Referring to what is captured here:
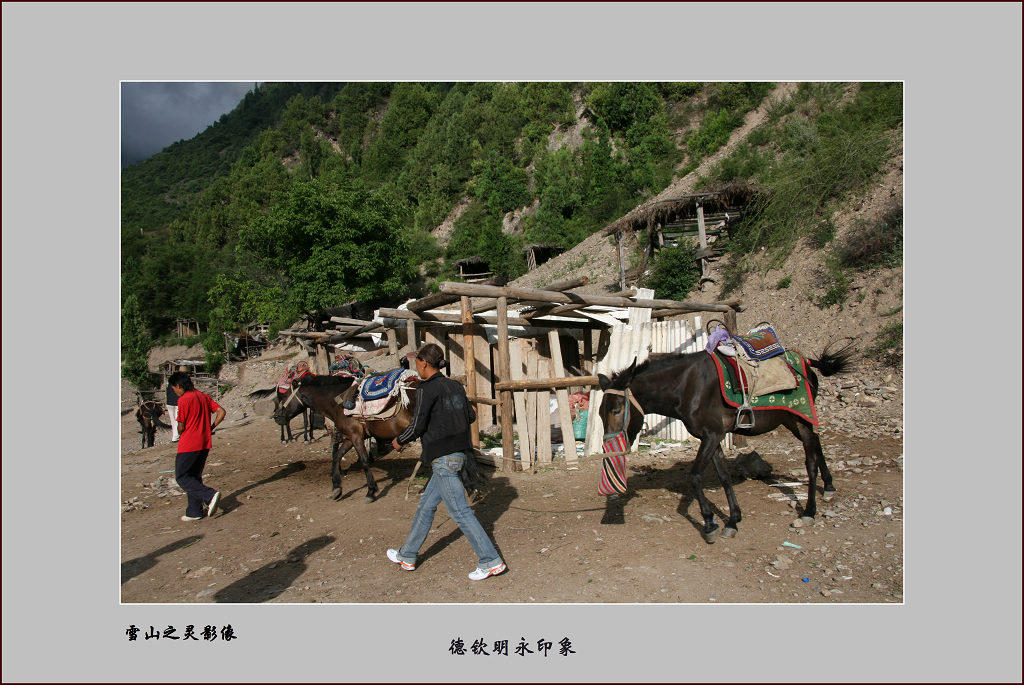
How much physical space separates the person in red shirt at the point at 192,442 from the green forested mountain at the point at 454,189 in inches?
661

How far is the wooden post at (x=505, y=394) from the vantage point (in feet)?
23.5

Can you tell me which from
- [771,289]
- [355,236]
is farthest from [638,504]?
[355,236]

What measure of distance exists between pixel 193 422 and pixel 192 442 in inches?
9.1

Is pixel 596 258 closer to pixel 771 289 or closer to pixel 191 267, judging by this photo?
pixel 771 289

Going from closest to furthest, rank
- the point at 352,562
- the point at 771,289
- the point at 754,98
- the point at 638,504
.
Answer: the point at 352,562, the point at 638,504, the point at 771,289, the point at 754,98

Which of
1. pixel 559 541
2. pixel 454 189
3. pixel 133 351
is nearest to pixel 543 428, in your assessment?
pixel 559 541

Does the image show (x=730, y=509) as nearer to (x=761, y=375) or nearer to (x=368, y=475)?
(x=761, y=375)

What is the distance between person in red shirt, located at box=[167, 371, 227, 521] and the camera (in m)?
6.38

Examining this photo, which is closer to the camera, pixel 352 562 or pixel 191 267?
pixel 352 562

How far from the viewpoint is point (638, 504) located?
19.5 ft

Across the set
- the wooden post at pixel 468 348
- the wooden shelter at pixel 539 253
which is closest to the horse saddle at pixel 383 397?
the wooden post at pixel 468 348

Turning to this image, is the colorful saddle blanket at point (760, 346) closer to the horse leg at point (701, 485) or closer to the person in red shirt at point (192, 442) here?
the horse leg at point (701, 485)

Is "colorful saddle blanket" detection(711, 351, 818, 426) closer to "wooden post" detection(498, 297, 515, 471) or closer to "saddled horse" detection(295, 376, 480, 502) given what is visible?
"wooden post" detection(498, 297, 515, 471)

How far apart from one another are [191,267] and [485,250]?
115ft
